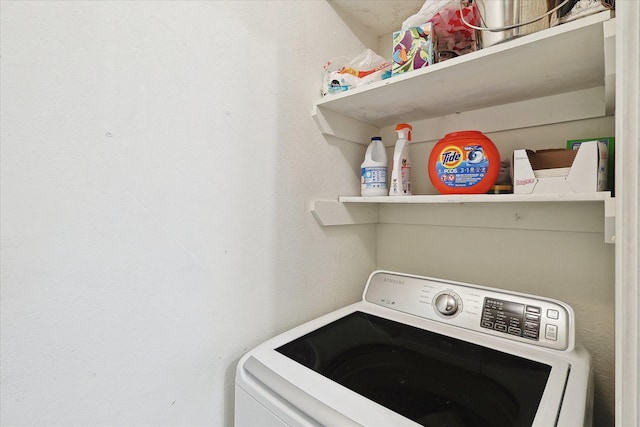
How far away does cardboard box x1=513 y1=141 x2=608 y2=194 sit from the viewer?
740mm

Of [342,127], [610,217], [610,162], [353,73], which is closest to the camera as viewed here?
[610,217]

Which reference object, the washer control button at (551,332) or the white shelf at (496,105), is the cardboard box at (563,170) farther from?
the washer control button at (551,332)

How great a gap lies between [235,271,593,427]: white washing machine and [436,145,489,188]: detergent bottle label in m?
0.38

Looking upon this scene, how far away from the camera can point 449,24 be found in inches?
35.2

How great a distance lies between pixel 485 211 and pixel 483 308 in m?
0.40

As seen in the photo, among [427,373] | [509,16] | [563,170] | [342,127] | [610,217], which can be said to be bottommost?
[427,373]

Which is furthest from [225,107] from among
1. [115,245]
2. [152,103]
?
[115,245]

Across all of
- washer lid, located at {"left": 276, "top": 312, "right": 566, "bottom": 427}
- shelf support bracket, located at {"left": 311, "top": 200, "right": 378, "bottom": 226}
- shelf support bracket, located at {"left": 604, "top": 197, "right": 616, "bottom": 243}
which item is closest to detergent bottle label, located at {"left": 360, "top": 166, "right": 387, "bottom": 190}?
shelf support bracket, located at {"left": 311, "top": 200, "right": 378, "bottom": 226}

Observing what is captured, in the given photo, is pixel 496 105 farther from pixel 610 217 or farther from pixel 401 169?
pixel 610 217

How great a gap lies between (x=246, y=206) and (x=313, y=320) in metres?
0.49

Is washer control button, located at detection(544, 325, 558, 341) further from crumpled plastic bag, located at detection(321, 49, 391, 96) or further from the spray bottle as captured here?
crumpled plastic bag, located at detection(321, 49, 391, 96)

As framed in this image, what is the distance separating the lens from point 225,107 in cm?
86

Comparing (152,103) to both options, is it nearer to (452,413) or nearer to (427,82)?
(427,82)

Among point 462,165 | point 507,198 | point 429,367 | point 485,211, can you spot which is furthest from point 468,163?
point 429,367
